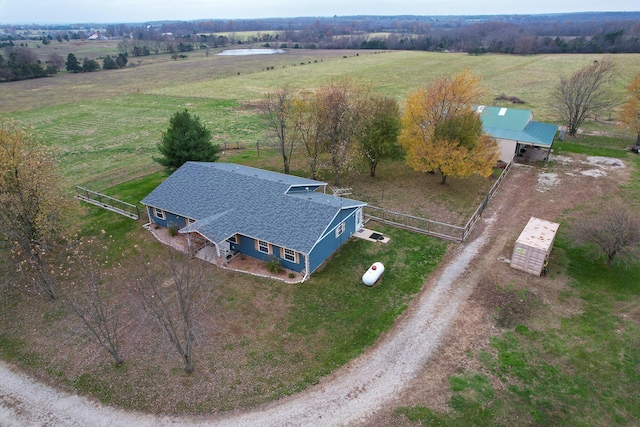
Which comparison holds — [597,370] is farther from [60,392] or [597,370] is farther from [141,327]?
[60,392]

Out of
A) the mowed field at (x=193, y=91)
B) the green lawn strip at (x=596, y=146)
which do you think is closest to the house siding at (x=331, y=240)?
the mowed field at (x=193, y=91)

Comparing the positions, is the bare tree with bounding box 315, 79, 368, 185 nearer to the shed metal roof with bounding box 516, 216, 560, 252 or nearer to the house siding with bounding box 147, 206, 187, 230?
the house siding with bounding box 147, 206, 187, 230

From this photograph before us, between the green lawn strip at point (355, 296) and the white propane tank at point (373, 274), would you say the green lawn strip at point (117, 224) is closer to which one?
the green lawn strip at point (355, 296)

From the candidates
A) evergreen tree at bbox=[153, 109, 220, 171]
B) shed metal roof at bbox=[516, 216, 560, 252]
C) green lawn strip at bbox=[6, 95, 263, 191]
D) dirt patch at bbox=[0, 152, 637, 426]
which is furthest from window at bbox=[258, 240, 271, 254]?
green lawn strip at bbox=[6, 95, 263, 191]

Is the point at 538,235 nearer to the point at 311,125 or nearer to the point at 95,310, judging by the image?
the point at 311,125

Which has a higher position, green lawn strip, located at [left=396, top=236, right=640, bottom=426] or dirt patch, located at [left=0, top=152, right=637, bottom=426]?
green lawn strip, located at [left=396, top=236, right=640, bottom=426]

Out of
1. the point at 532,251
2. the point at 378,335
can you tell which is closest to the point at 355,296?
the point at 378,335
